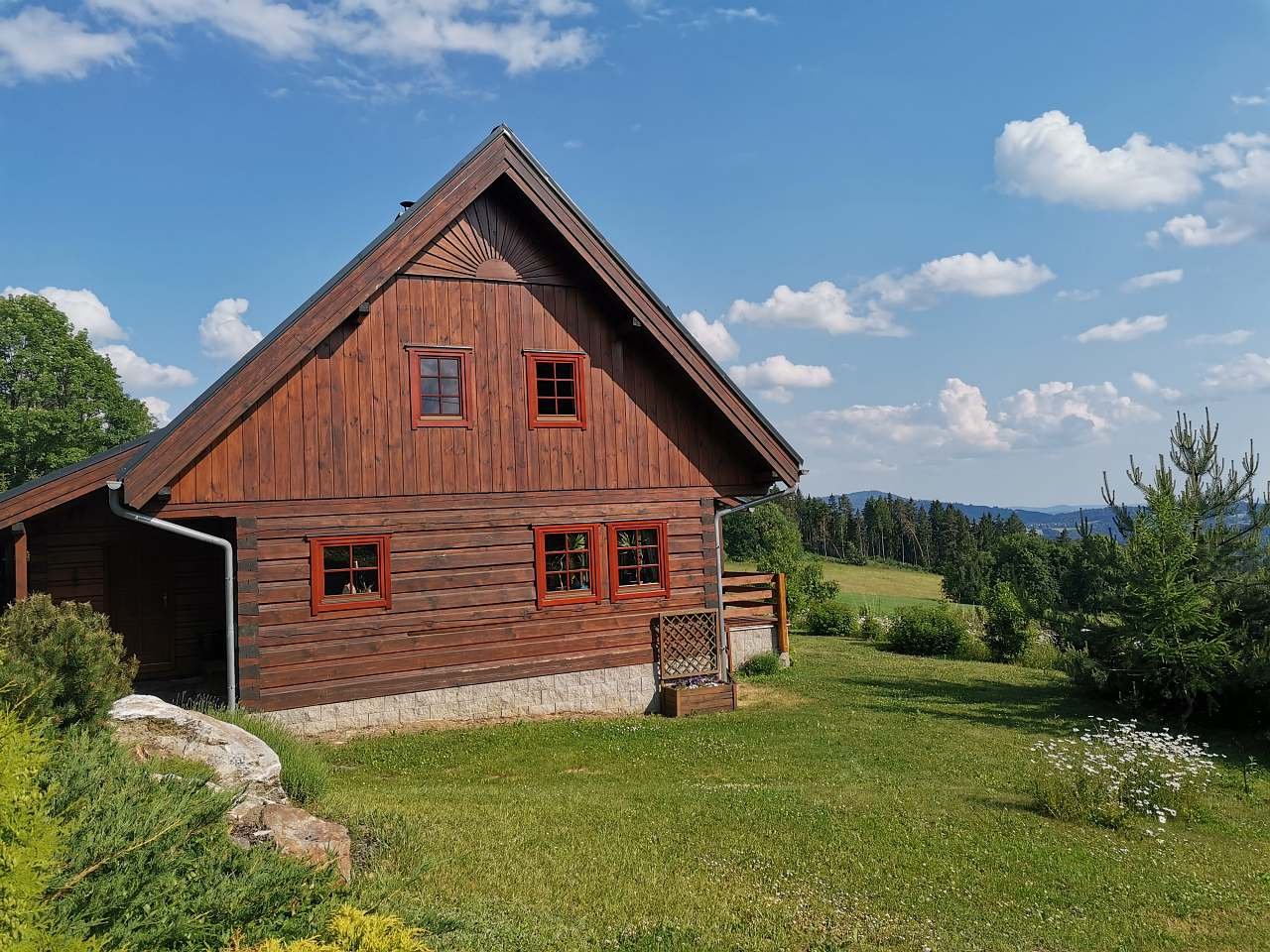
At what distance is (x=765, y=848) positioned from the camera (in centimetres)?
755

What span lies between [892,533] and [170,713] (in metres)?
106

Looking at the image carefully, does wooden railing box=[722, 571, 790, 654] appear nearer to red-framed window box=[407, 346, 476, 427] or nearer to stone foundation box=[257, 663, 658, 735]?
stone foundation box=[257, 663, 658, 735]

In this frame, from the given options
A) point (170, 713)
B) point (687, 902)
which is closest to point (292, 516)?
point (170, 713)

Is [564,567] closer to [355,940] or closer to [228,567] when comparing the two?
[228,567]

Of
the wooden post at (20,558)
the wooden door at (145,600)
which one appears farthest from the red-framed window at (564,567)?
the wooden post at (20,558)

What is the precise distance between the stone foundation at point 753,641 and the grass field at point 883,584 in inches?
1236

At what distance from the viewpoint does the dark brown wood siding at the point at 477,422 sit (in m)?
12.2

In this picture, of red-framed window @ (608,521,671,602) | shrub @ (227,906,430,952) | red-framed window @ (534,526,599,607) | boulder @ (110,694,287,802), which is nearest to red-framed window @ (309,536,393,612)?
red-framed window @ (534,526,599,607)

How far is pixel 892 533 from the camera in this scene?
106312mm

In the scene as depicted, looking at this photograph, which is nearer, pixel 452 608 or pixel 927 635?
pixel 452 608

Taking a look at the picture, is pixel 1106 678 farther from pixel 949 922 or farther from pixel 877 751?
pixel 949 922

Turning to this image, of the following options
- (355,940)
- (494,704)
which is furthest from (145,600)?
(355,940)

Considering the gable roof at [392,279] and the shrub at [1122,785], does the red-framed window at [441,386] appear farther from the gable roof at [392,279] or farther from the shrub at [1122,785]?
the shrub at [1122,785]

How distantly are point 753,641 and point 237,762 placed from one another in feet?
A: 43.3
